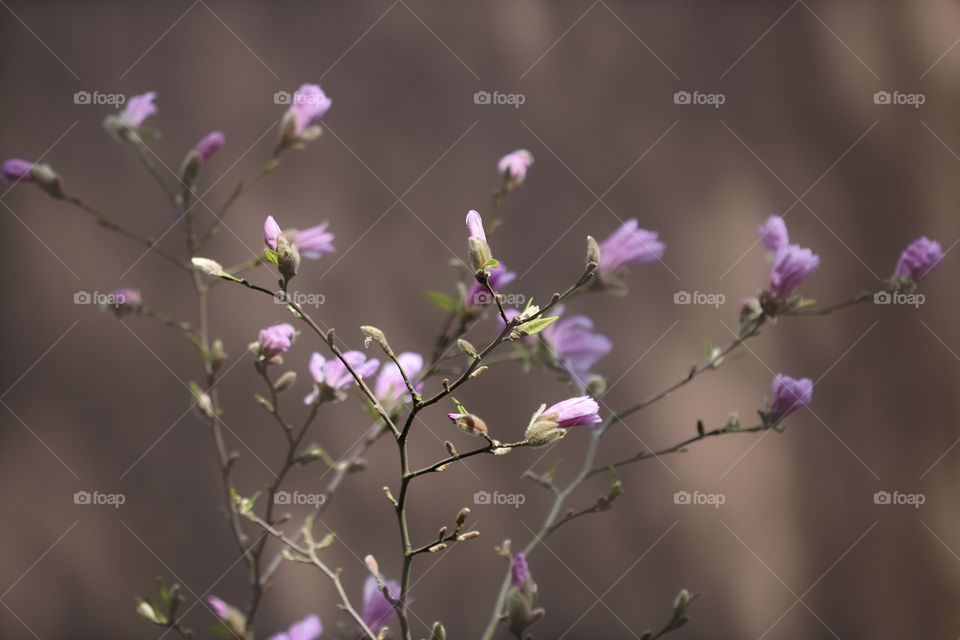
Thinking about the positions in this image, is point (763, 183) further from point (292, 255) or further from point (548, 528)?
point (292, 255)

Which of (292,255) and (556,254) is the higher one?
(556,254)

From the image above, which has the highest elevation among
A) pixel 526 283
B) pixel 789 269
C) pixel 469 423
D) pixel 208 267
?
pixel 526 283

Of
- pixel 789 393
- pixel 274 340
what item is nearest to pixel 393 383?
pixel 274 340

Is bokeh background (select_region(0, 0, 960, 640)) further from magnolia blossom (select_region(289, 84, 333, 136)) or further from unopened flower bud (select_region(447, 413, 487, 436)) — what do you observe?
unopened flower bud (select_region(447, 413, 487, 436))

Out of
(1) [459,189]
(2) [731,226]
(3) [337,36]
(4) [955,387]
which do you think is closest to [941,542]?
(4) [955,387]

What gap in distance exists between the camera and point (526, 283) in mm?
1125

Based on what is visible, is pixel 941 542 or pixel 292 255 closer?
pixel 292 255

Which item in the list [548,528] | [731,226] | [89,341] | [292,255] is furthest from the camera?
[731,226]

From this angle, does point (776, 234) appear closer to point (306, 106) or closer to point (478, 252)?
point (478, 252)

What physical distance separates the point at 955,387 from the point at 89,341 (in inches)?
61.4

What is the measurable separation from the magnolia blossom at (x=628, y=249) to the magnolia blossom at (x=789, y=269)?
133mm

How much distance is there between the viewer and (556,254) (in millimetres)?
1136

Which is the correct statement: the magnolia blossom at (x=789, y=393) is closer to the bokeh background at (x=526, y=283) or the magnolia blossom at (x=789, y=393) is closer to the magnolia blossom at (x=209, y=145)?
the bokeh background at (x=526, y=283)

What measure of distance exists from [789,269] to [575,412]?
0.32 metres
